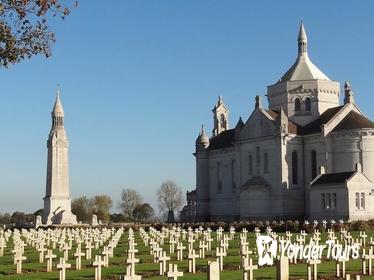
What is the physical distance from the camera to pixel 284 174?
73938mm

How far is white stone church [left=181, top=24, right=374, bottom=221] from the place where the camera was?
67.5 metres

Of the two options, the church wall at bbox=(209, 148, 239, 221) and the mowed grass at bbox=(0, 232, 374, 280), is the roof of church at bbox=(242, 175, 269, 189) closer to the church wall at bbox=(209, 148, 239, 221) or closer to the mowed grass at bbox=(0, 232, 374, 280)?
the church wall at bbox=(209, 148, 239, 221)

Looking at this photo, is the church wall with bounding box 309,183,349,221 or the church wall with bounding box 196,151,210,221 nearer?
the church wall with bounding box 309,183,349,221

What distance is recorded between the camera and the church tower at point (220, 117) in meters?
99.9

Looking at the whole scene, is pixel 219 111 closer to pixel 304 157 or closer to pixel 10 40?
pixel 304 157

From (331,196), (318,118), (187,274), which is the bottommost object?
(187,274)

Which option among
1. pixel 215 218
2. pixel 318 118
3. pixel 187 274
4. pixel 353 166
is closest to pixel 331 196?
pixel 353 166

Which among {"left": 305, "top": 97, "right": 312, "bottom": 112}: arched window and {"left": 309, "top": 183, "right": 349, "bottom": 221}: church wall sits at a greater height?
{"left": 305, "top": 97, "right": 312, "bottom": 112}: arched window

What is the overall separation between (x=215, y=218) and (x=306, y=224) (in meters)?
37.2

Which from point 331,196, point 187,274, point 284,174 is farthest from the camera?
point 284,174

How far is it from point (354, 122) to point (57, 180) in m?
48.0

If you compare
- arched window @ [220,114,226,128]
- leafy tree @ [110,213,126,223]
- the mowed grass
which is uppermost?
arched window @ [220,114,226,128]

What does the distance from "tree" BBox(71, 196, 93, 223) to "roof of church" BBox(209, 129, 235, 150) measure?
1789 inches

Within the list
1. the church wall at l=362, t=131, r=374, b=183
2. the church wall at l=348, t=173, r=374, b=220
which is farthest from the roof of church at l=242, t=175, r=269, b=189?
the church wall at l=348, t=173, r=374, b=220
